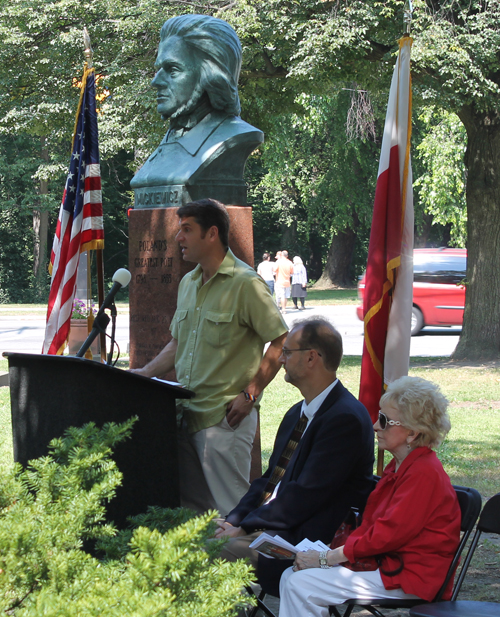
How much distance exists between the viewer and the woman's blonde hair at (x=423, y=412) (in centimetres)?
304

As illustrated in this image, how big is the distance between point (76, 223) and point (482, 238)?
8.45 m

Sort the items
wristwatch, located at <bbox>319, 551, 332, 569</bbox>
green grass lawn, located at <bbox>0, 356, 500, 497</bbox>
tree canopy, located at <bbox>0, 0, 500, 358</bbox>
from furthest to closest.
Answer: tree canopy, located at <bbox>0, 0, 500, 358</bbox> → green grass lawn, located at <bbox>0, 356, 500, 497</bbox> → wristwatch, located at <bbox>319, 551, 332, 569</bbox>

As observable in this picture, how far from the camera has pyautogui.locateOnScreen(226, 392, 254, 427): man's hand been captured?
13.2 feet

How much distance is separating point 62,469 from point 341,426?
4.35 ft

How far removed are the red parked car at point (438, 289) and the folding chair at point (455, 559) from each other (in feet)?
48.5

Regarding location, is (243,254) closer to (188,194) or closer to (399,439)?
(188,194)

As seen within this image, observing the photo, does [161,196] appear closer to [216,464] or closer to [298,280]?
[216,464]

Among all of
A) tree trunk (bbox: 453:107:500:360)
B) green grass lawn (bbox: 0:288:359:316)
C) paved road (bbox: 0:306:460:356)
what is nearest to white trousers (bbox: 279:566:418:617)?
paved road (bbox: 0:306:460:356)

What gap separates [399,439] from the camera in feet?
10.1

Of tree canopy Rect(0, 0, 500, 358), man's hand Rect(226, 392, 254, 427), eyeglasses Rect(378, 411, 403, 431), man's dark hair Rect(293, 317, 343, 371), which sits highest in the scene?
tree canopy Rect(0, 0, 500, 358)

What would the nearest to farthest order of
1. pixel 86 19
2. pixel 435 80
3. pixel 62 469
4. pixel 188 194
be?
pixel 62 469 < pixel 188 194 < pixel 435 80 < pixel 86 19

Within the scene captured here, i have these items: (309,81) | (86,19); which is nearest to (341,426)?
(309,81)

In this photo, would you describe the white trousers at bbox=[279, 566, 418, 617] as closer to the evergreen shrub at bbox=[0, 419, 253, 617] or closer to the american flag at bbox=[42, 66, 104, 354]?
the evergreen shrub at bbox=[0, 419, 253, 617]

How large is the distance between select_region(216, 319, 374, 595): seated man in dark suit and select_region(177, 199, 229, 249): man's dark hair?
912mm
